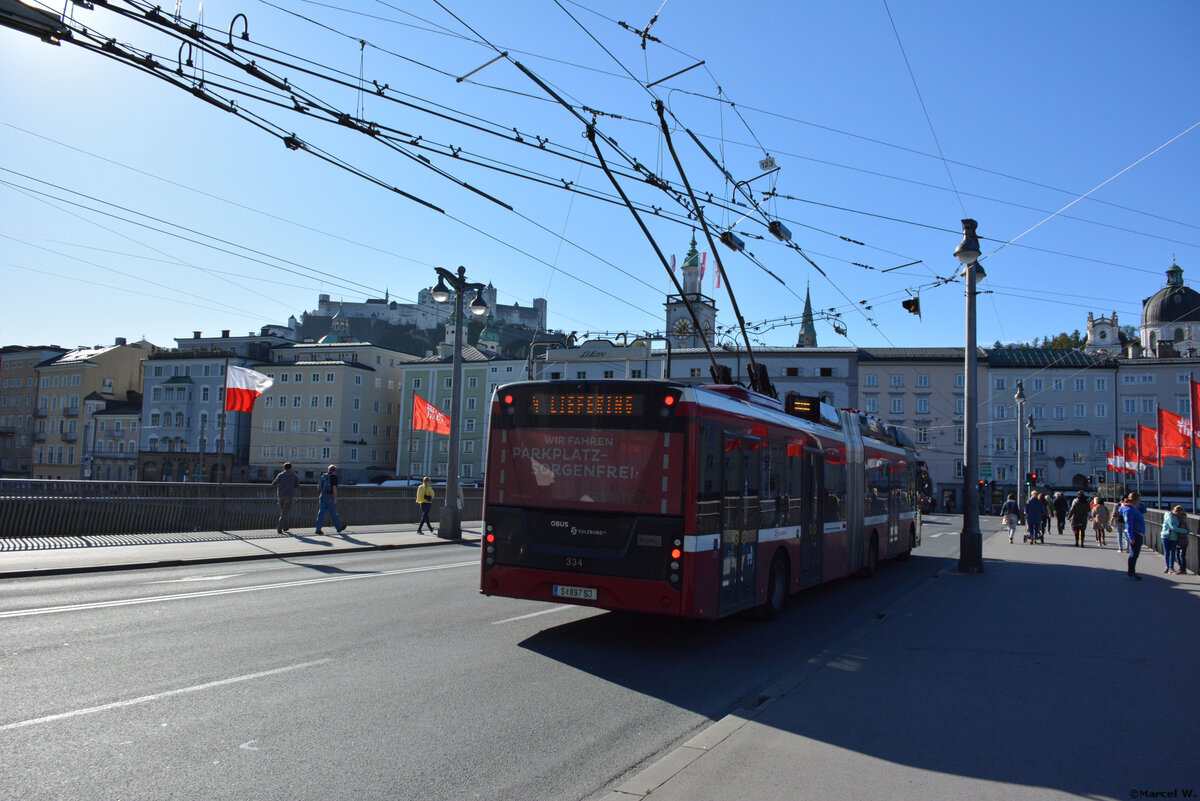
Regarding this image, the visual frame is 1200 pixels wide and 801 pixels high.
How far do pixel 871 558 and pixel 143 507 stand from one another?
1663 centimetres

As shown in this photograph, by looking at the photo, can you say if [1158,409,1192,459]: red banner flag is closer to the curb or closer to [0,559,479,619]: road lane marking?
the curb

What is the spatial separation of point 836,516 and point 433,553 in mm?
9566

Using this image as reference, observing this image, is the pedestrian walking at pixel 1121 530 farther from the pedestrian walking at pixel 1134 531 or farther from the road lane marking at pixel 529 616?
the road lane marking at pixel 529 616

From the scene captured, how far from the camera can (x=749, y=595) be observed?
34.4 feet

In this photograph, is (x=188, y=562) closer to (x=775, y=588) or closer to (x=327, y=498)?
(x=327, y=498)

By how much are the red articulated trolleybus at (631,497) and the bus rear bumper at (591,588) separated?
12 millimetres

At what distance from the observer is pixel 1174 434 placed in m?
28.3

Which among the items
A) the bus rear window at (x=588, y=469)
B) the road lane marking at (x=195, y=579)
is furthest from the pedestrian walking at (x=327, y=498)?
the bus rear window at (x=588, y=469)

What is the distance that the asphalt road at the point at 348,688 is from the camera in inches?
199

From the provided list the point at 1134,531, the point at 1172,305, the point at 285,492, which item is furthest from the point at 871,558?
the point at 1172,305

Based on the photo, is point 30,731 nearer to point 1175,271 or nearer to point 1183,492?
point 1183,492

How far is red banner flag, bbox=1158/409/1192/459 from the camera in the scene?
27.8 metres

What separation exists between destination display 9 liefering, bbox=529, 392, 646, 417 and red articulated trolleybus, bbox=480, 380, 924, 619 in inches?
0.5

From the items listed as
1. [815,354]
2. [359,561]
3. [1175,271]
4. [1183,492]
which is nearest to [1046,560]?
[359,561]
